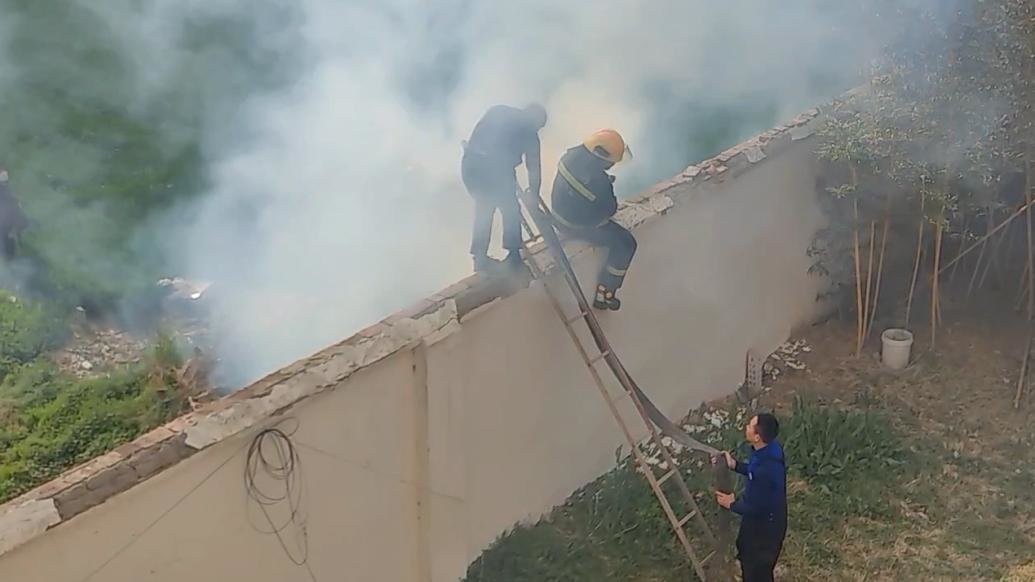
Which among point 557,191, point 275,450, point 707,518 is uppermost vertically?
point 557,191

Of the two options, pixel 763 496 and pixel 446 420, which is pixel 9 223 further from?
pixel 763 496

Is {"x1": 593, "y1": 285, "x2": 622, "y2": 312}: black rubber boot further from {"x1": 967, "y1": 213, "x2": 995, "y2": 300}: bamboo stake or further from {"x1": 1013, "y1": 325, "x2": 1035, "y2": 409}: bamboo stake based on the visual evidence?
{"x1": 967, "y1": 213, "x2": 995, "y2": 300}: bamboo stake

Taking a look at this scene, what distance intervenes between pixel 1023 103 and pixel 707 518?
382cm

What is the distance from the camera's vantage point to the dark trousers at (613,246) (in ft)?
22.5

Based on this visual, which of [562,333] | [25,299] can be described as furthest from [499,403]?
[25,299]

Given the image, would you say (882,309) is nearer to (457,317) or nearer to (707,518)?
(707,518)

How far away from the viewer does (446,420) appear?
584 cm

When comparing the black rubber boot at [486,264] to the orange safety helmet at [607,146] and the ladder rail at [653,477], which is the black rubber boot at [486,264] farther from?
the orange safety helmet at [607,146]

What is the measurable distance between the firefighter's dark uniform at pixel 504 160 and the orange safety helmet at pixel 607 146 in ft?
1.68

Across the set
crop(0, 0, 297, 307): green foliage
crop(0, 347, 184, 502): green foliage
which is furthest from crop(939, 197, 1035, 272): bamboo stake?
crop(0, 0, 297, 307): green foliage

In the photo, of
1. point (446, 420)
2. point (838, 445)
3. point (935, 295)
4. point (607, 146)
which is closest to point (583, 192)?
point (607, 146)

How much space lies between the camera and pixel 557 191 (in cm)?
682

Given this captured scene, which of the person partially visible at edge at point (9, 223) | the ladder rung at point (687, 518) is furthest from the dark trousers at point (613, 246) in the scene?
the person partially visible at edge at point (9, 223)

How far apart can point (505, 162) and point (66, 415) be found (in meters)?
3.95
